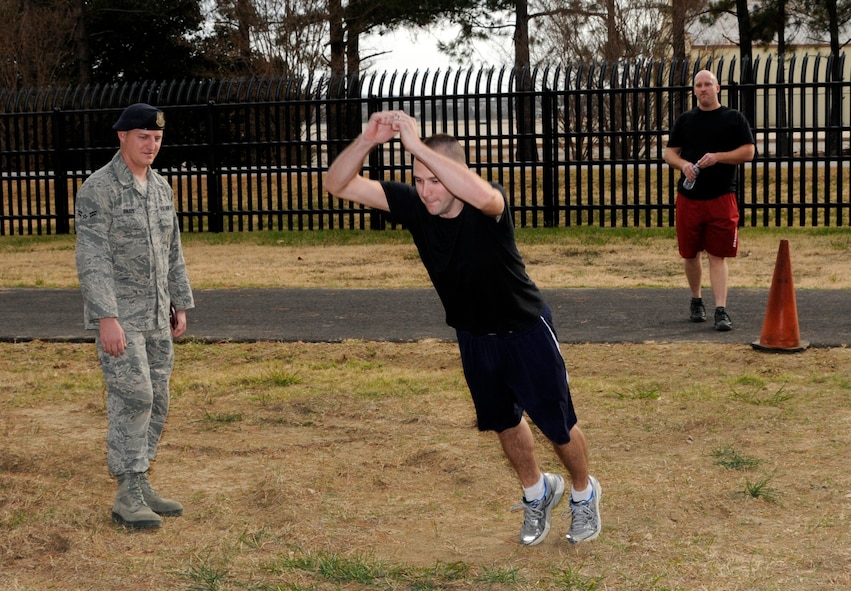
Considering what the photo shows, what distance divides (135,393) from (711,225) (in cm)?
547

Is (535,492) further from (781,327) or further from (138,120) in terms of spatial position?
(781,327)

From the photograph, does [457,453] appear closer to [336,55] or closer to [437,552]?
[437,552]

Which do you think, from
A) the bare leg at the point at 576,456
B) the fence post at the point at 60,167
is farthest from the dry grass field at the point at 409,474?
the fence post at the point at 60,167

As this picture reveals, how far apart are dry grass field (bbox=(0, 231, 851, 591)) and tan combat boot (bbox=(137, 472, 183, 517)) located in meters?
0.07

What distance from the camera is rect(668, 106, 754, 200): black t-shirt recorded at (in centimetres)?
925

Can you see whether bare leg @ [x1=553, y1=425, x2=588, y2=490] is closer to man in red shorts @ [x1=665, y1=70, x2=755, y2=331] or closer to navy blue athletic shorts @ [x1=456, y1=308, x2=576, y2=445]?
navy blue athletic shorts @ [x1=456, y1=308, x2=576, y2=445]

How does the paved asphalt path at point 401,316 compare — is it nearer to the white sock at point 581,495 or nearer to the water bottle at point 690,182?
the water bottle at point 690,182

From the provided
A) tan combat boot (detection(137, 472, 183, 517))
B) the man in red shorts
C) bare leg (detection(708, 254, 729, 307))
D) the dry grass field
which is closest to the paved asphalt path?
bare leg (detection(708, 254, 729, 307))

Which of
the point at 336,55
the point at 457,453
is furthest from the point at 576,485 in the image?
the point at 336,55

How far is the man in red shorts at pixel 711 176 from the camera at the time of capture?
9.24m

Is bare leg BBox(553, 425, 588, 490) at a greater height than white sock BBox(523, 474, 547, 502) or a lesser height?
greater

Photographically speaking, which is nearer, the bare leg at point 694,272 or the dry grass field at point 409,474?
the dry grass field at point 409,474

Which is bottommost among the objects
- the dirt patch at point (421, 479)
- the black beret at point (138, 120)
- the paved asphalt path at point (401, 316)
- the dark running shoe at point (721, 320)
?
the dirt patch at point (421, 479)

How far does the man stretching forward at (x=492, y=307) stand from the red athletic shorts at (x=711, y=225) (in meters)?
4.75
